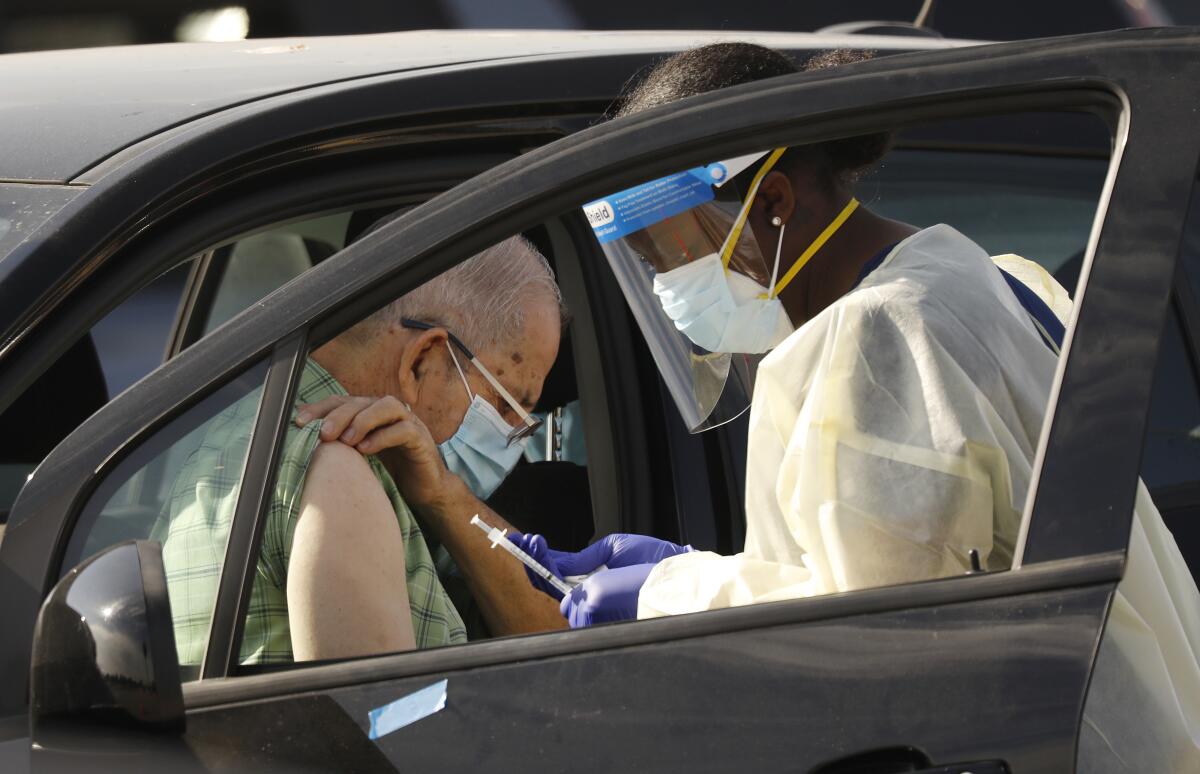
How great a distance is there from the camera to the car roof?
1948 mm

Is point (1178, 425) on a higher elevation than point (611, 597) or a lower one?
higher

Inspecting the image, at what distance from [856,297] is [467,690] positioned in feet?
1.98

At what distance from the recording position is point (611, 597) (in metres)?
1.87

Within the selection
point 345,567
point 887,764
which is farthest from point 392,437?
point 887,764

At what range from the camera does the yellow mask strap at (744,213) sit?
1693 mm

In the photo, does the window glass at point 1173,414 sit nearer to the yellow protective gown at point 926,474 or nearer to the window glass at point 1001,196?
the window glass at point 1001,196

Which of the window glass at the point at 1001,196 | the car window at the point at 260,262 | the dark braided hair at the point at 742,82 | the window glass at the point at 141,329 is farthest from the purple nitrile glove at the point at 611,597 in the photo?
the window glass at the point at 141,329

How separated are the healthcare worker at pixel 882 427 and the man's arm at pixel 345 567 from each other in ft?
0.96

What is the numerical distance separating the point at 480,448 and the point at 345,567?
1.89 feet

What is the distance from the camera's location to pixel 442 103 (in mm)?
2113

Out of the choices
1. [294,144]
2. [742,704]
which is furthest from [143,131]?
[742,704]

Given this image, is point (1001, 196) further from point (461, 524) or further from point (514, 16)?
point (514, 16)

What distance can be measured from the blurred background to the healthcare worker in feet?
11.7

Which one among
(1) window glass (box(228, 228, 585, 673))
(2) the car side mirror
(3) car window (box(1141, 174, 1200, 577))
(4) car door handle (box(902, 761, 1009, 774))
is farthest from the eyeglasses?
(4) car door handle (box(902, 761, 1009, 774))
